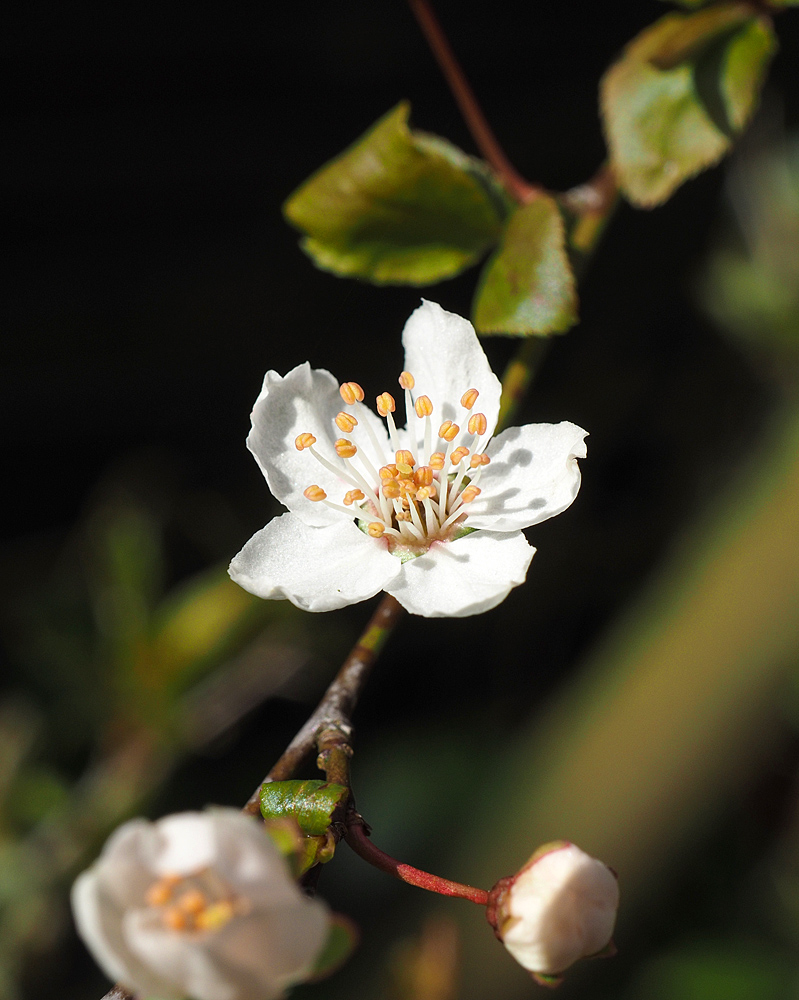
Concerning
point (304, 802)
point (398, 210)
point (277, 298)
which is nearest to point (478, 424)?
point (398, 210)

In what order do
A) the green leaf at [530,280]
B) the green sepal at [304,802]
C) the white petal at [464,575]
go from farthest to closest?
the green leaf at [530,280]
the white petal at [464,575]
the green sepal at [304,802]

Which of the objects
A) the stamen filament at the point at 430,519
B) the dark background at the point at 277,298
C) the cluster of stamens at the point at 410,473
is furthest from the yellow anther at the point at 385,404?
the dark background at the point at 277,298

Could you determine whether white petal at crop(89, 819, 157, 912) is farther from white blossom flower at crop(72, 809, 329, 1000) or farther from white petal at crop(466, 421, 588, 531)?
white petal at crop(466, 421, 588, 531)

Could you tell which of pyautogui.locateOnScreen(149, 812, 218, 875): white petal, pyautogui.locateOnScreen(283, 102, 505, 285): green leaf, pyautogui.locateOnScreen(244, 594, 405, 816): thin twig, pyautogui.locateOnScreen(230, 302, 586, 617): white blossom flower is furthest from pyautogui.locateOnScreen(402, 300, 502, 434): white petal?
pyautogui.locateOnScreen(149, 812, 218, 875): white petal

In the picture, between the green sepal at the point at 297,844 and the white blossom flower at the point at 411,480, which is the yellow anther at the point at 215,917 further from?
the white blossom flower at the point at 411,480

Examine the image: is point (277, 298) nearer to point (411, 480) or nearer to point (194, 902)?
point (411, 480)

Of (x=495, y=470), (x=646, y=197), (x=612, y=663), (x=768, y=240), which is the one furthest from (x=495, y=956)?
(x=768, y=240)

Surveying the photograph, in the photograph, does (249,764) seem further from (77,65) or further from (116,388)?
(77,65)
